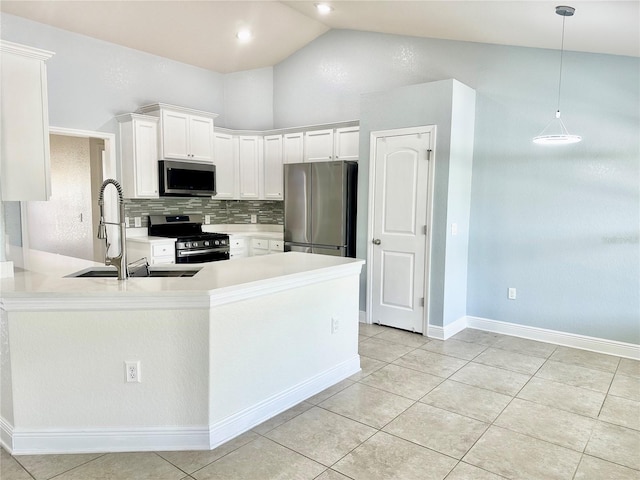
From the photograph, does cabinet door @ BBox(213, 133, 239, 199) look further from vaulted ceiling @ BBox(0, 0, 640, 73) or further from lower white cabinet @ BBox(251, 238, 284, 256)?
vaulted ceiling @ BBox(0, 0, 640, 73)

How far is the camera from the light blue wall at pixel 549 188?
379 centimetres

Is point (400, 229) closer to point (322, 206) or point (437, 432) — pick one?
point (322, 206)

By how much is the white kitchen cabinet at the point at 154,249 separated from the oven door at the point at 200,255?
0.09 metres

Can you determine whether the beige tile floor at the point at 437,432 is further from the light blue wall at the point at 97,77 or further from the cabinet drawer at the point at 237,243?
the light blue wall at the point at 97,77

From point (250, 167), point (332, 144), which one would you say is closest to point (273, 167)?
point (250, 167)

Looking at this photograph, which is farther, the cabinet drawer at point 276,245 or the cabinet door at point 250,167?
the cabinet door at point 250,167

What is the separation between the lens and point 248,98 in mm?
6465

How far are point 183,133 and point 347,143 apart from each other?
2.00 meters

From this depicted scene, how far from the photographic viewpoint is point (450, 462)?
231 cm

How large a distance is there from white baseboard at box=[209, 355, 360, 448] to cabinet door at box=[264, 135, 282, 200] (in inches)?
129

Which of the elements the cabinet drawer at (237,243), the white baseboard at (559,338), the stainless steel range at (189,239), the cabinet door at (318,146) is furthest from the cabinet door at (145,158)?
the white baseboard at (559,338)

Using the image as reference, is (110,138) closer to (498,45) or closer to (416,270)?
(416,270)

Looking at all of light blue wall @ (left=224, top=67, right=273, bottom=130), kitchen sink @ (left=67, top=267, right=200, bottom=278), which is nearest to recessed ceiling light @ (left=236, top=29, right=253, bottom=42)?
light blue wall @ (left=224, top=67, right=273, bottom=130)

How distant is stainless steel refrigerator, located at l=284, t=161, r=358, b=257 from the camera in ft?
16.2
